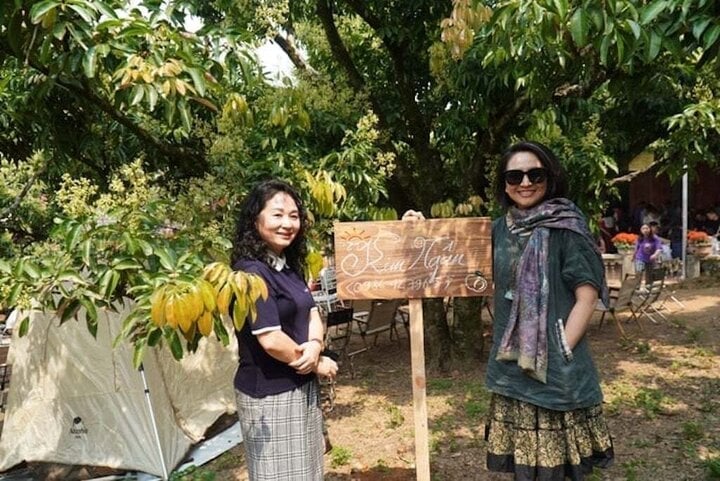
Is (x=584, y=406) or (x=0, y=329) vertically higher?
(x=584, y=406)

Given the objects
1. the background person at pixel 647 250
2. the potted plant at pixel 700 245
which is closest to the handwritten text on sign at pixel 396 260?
the background person at pixel 647 250

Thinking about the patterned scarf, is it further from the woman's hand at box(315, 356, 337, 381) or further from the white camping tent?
the white camping tent

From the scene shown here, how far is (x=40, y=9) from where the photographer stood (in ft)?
6.00

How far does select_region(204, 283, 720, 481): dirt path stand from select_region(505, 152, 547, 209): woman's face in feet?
6.51

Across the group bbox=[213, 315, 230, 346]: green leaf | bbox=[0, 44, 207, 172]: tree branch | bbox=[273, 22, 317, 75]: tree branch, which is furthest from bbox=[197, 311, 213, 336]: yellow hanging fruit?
bbox=[273, 22, 317, 75]: tree branch

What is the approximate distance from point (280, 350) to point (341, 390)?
149 inches

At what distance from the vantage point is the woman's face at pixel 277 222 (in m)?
2.18

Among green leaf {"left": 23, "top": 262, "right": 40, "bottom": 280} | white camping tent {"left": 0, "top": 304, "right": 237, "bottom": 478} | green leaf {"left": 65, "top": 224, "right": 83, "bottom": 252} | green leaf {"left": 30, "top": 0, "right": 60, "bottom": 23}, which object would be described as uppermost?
green leaf {"left": 30, "top": 0, "right": 60, "bottom": 23}

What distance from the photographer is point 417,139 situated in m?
5.47

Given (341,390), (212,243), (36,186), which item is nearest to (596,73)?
(212,243)

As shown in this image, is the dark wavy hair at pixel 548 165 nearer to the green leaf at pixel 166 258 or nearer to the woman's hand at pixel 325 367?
the woman's hand at pixel 325 367

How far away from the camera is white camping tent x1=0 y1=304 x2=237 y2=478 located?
13.9ft

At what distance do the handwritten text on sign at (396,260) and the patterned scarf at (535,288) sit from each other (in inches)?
17.1

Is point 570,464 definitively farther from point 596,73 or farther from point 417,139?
point 417,139
